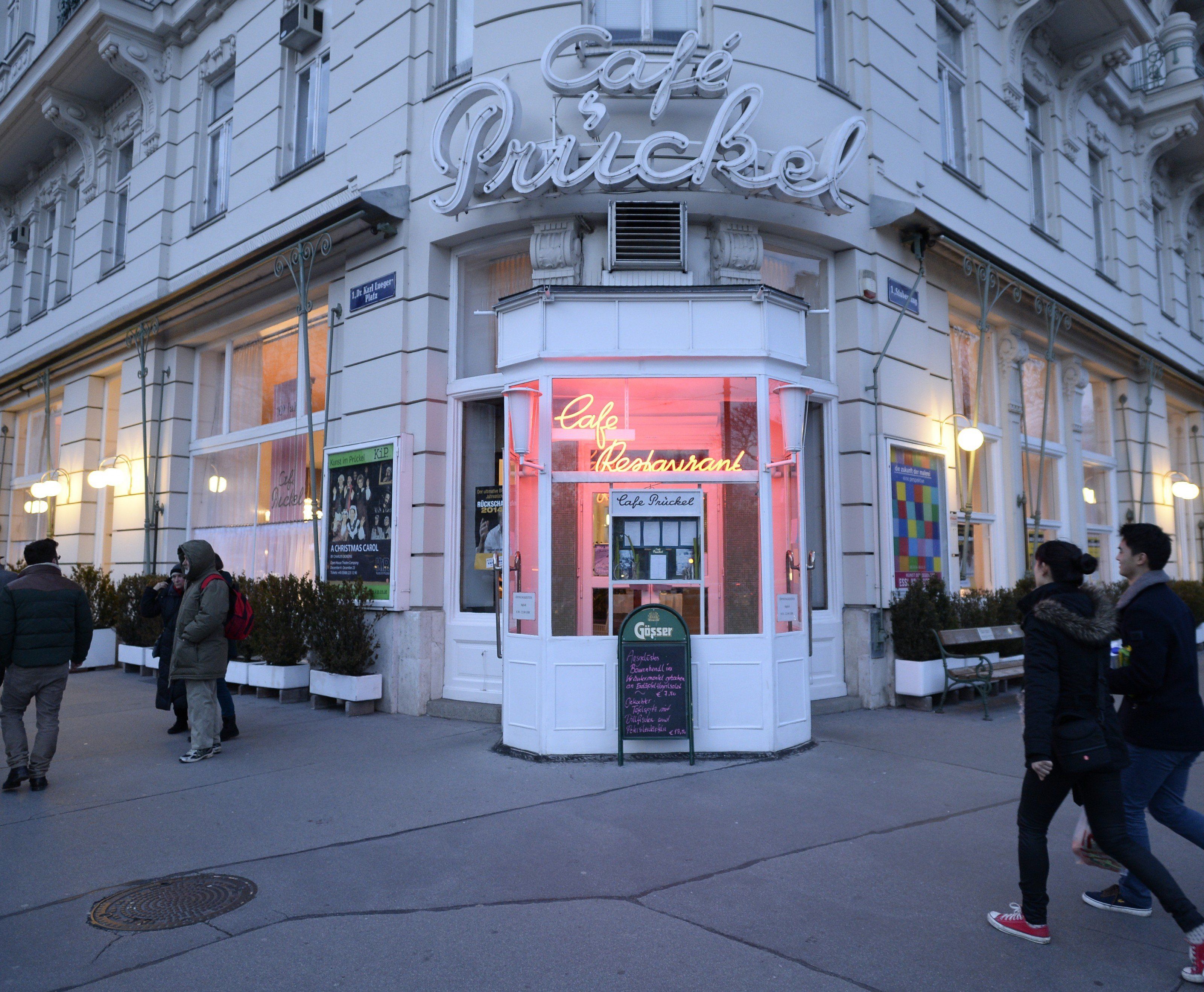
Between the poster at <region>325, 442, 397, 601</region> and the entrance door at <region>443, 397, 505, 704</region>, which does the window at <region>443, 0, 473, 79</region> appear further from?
the poster at <region>325, 442, 397, 601</region>

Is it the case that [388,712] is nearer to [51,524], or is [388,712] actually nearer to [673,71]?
[673,71]

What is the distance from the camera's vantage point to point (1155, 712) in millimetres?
4195

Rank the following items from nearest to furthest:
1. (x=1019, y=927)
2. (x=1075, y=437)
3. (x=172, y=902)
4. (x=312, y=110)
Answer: (x=1019, y=927), (x=172, y=902), (x=312, y=110), (x=1075, y=437)

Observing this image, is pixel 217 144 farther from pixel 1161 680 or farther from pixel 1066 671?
pixel 1161 680

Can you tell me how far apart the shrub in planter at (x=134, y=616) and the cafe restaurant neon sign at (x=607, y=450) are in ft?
26.6

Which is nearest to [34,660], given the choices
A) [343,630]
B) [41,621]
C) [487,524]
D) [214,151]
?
[41,621]

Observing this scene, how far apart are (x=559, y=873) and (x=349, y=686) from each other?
548cm

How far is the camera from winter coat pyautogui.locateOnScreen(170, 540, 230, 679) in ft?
24.9

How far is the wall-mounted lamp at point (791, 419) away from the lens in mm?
8031

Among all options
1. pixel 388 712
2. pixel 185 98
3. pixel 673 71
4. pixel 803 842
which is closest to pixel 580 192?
pixel 673 71

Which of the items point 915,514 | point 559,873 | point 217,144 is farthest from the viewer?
point 217,144

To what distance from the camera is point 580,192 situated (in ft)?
30.6

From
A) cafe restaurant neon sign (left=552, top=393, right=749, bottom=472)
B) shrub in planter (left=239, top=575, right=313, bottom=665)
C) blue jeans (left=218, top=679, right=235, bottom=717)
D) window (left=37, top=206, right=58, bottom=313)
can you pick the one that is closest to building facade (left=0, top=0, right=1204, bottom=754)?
cafe restaurant neon sign (left=552, top=393, right=749, bottom=472)

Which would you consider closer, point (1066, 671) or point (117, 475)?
point (1066, 671)
